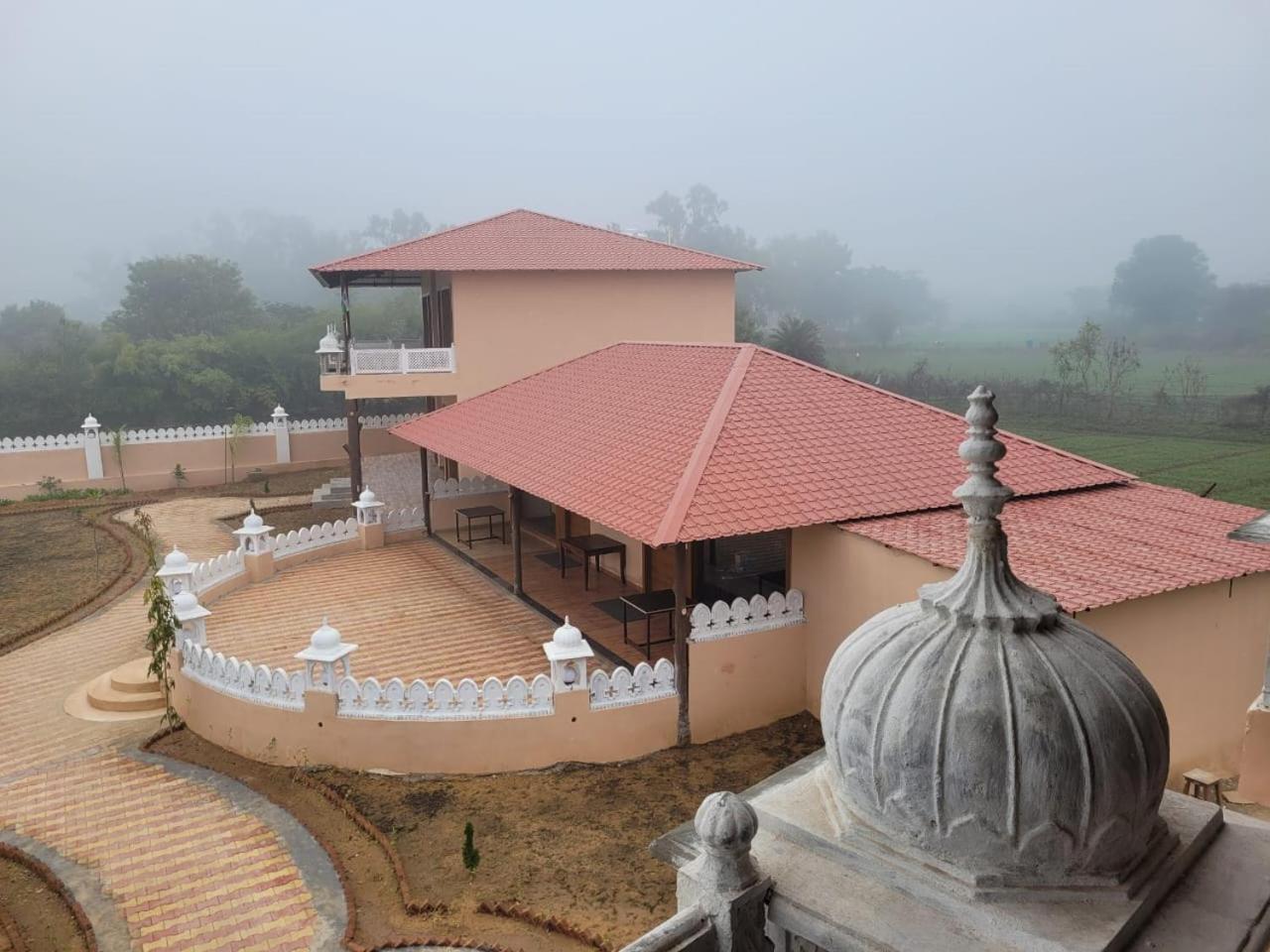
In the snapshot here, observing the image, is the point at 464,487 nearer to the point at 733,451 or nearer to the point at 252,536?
the point at 252,536

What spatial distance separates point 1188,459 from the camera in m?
31.2

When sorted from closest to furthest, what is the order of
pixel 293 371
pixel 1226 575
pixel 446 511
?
pixel 1226 575 < pixel 446 511 < pixel 293 371

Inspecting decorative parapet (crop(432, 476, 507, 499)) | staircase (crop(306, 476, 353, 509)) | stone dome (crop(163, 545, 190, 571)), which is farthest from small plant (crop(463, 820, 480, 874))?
staircase (crop(306, 476, 353, 509))

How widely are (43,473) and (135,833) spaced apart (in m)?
23.4

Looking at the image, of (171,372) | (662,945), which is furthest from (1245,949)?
(171,372)

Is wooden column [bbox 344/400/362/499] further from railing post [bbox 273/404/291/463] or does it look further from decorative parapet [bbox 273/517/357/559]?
railing post [bbox 273/404/291/463]

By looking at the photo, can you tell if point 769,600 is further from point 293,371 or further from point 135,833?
point 293,371

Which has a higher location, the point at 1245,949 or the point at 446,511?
the point at 1245,949

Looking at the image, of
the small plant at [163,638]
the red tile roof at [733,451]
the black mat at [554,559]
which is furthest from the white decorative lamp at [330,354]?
the small plant at [163,638]

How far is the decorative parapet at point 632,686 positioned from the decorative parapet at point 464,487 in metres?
10.1

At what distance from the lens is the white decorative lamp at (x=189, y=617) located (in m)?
12.2

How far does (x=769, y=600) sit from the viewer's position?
1127 cm

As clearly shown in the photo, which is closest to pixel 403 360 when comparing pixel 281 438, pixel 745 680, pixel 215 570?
pixel 215 570

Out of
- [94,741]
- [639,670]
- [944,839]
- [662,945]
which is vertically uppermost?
[944,839]
